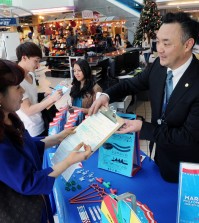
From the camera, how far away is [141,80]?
202cm

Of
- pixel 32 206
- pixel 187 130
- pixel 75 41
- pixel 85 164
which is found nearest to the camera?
pixel 32 206

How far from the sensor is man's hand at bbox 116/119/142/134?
1473 mm

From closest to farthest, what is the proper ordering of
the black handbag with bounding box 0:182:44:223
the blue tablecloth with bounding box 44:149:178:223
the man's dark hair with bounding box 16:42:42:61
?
the black handbag with bounding box 0:182:44:223 < the blue tablecloth with bounding box 44:149:178:223 < the man's dark hair with bounding box 16:42:42:61

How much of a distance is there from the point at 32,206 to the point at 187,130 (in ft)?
3.12

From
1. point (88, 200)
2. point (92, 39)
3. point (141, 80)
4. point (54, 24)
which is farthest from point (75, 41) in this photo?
point (88, 200)

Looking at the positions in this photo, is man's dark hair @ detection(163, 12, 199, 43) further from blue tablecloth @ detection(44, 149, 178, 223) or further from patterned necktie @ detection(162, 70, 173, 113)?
blue tablecloth @ detection(44, 149, 178, 223)

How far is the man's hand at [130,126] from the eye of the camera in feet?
4.83

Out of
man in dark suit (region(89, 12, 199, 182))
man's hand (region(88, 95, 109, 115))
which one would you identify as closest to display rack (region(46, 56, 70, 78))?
man's hand (region(88, 95, 109, 115))

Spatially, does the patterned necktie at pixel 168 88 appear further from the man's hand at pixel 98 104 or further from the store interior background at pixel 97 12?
the store interior background at pixel 97 12

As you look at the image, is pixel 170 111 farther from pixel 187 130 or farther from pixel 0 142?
pixel 0 142

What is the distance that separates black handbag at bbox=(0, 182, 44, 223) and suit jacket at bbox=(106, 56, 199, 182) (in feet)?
2.43

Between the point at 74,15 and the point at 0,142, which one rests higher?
the point at 74,15

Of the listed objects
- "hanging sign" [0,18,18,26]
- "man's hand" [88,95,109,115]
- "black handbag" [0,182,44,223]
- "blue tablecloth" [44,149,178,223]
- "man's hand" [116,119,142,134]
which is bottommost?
"blue tablecloth" [44,149,178,223]

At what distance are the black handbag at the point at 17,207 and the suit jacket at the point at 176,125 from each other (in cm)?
74
